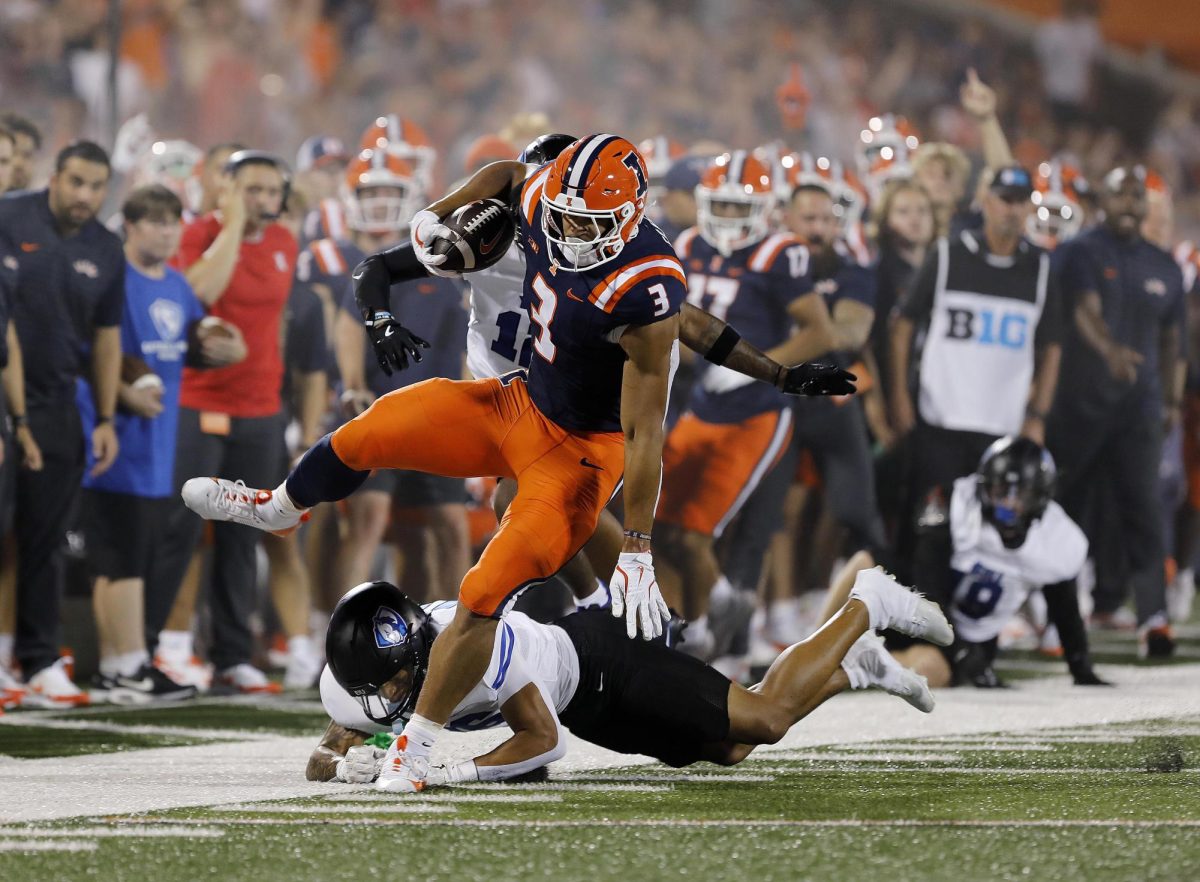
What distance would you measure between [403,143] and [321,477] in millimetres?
3880

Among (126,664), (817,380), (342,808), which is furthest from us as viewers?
(126,664)

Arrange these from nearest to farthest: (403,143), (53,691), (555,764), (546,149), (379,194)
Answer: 1. (555,764)
2. (546,149)
3. (53,691)
4. (379,194)
5. (403,143)

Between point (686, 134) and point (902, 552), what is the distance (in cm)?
792

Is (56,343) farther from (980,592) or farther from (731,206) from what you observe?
(980,592)

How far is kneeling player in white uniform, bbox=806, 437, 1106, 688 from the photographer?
22.1ft

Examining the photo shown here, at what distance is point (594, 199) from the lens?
445cm

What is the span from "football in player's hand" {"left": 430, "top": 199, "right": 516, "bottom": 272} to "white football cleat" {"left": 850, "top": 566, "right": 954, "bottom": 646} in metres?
1.19

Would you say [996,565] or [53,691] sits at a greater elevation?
[996,565]

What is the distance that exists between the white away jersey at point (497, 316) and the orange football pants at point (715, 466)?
5.44 feet

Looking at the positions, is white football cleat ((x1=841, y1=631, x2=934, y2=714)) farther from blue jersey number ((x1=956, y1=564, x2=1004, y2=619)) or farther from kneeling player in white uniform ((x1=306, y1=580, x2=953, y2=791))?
blue jersey number ((x1=956, y1=564, x2=1004, y2=619))

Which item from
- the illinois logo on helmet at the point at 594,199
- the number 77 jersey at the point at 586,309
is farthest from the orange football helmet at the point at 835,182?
the illinois logo on helmet at the point at 594,199

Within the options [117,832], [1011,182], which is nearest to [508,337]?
[117,832]


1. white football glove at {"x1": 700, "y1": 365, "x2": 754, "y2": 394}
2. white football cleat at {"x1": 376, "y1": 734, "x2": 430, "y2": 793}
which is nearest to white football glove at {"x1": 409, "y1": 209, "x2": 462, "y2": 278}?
white football cleat at {"x1": 376, "y1": 734, "x2": 430, "y2": 793}

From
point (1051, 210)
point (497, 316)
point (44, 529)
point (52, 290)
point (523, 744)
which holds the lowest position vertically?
point (523, 744)
